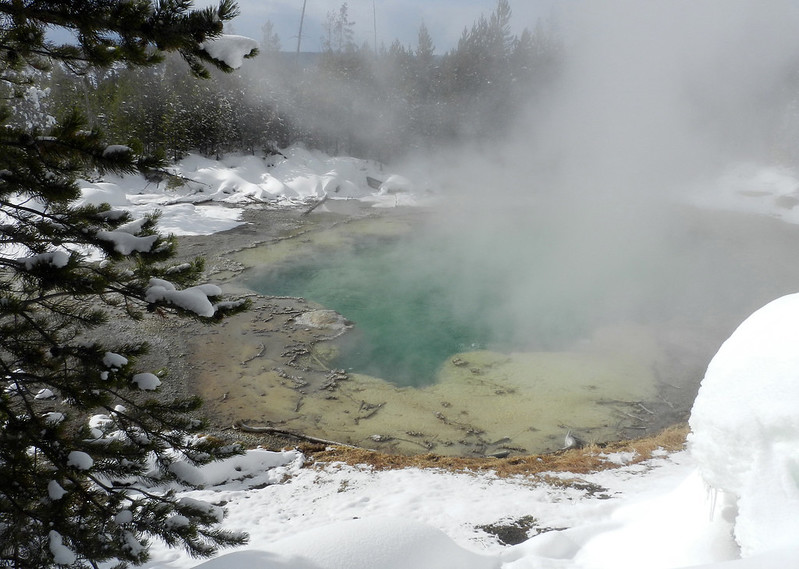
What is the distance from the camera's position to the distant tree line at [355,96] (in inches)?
1184

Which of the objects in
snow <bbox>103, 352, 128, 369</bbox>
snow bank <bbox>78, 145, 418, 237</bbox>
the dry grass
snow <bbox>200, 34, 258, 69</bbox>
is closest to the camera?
snow <bbox>200, 34, 258, 69</bbox>

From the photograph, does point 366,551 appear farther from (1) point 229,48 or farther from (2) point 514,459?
(2) point 514,459

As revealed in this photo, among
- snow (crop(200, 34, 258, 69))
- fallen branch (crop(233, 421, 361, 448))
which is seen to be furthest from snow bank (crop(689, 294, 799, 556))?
fallen branch (crop(233, 421, 361, 448))

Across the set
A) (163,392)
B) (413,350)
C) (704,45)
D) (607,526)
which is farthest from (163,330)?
(704,45)

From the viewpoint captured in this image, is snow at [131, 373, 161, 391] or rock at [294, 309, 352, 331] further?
rock at [294, 309, 352, 331]

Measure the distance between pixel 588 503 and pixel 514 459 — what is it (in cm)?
182

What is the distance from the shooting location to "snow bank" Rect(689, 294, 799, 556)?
2.95 meters

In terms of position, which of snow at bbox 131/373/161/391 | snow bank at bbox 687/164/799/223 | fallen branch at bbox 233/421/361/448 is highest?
snow bank at bbox 687/164/799/223

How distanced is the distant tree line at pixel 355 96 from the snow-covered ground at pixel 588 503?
1050 inches

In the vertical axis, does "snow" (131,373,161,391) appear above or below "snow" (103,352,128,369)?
below

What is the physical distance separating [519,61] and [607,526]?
4033 cm

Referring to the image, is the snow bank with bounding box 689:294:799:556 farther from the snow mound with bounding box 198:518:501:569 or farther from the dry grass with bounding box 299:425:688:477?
the dry grass with bounding box 299:425:688:477

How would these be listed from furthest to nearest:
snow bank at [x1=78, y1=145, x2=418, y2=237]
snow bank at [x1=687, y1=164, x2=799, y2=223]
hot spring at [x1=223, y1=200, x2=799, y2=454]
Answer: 1. snow bank at [x1=687, y1=164, x2=799, y2=223]
2. snow bank at [x1=78, y1=145, x2=418, y2=237]
3. hot spring at [x1=223, y1=200, x2=799, y2=454]

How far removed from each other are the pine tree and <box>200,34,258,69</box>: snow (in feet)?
0.13
